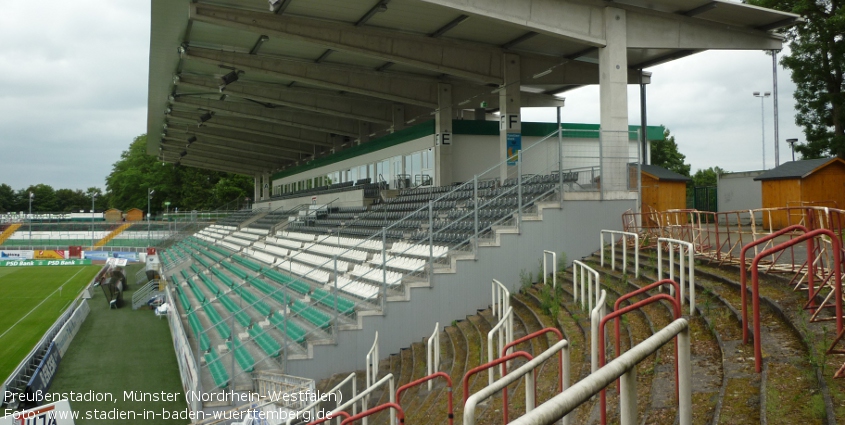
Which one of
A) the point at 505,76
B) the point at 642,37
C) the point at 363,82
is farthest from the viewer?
the point at 363,82

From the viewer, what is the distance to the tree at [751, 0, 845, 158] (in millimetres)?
23141

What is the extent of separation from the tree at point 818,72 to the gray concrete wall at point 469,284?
15.8 metres

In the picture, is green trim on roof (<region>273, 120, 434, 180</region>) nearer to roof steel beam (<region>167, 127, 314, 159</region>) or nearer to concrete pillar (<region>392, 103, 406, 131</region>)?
concrete pillar (<region>392, 103, 406, 131</region>)

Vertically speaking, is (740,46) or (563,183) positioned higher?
(740,46)

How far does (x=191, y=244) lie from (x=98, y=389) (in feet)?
80.1

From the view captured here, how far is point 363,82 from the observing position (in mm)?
21891

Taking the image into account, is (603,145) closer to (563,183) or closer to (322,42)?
(563,183)

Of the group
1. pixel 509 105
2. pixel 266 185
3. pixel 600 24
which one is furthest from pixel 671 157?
pixel 600 24

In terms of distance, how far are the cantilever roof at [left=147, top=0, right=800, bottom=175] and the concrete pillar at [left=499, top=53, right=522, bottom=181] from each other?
28cm

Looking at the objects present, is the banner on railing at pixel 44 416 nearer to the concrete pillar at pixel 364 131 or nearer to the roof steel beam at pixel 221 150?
the concrete pillar at pixel 364 131

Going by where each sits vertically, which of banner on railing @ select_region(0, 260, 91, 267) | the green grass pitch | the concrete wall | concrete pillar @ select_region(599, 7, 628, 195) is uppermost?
concrete pillar @ select_region(599, 7, 628, 195)

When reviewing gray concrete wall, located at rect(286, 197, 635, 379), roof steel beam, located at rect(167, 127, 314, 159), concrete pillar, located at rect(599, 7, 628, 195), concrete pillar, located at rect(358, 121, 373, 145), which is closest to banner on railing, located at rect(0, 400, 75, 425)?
gray concrete wall, located at rect(286, 197, 635, 379)

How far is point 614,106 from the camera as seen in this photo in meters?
13.3

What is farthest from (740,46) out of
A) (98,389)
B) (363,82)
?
(98,389)
